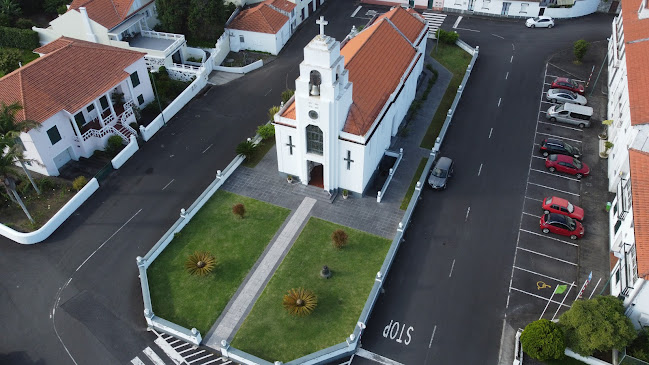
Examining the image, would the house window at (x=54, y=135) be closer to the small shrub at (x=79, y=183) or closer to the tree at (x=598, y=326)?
the small shrub at (x=79, y=183)

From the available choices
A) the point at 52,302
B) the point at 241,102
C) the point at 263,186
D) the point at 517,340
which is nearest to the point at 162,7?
the point at 241,102

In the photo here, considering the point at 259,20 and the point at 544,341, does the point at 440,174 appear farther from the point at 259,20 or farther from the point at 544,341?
the point at 259,20

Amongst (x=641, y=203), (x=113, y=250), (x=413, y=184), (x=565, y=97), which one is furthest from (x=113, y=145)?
(x=565, y=97)

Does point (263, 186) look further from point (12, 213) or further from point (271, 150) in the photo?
point (12, 213)

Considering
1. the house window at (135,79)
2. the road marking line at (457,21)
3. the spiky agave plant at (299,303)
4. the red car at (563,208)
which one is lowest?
the spiky agave plant at (299,303)

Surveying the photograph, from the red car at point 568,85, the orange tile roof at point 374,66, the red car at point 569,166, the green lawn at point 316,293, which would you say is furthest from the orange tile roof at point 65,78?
the red car at point 568,85

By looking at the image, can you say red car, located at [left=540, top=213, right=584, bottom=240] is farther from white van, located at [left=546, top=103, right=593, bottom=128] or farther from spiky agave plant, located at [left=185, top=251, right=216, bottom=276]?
spiky agave plant, located at [left=185, top=251, right=216, bottom=276]

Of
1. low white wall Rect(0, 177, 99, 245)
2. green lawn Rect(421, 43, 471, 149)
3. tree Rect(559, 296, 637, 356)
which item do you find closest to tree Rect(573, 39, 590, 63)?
green lawn Rect(421, 43, 471, 149)
